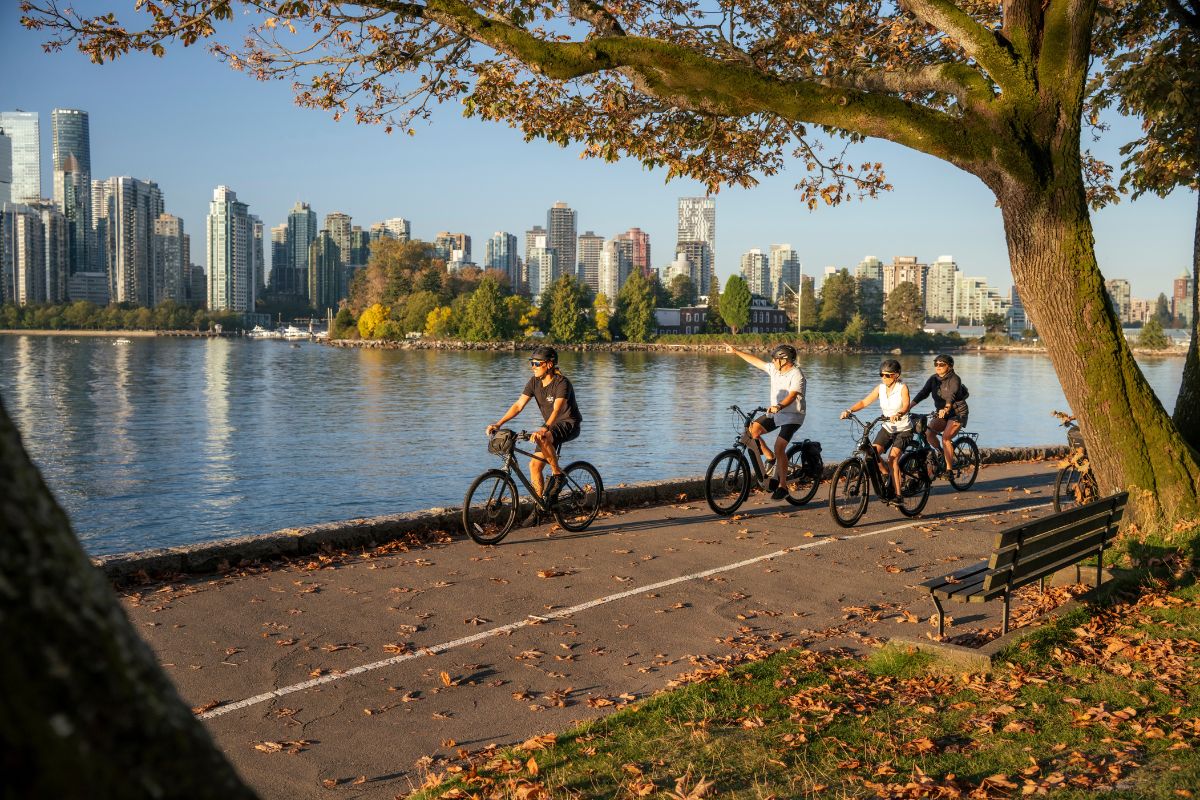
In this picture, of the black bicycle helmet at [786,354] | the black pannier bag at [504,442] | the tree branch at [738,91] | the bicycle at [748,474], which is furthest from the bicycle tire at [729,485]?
the tree branch at [738,91]

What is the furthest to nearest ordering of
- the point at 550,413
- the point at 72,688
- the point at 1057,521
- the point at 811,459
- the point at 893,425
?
the point at 811,459, the point at 893,425, the point at 550,413, the point at 1057,521, the point at 72,688

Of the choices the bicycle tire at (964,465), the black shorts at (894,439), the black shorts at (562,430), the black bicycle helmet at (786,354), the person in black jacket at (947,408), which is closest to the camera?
the black shorts at (562,430)

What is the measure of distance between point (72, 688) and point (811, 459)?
1163cm

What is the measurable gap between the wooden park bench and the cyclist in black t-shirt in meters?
4.67

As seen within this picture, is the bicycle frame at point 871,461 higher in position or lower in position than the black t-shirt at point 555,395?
lower

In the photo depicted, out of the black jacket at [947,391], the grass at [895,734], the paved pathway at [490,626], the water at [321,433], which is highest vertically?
the black jacket at [947,391]

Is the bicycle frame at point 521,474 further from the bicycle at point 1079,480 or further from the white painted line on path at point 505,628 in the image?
the bicycle at point 1079,480

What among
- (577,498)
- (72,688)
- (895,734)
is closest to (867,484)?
(577,498)

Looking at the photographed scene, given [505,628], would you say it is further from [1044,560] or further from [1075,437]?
[1075,437]

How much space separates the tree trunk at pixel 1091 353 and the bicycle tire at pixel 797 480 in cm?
385

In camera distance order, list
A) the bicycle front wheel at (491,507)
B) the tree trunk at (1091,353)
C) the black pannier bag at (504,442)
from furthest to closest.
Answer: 1. the black pannier bag at (504,442)
2. the bicycle front wheel at (491,507)
3. the tree trunk at (1091,353)

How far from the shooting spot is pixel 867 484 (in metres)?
11.8

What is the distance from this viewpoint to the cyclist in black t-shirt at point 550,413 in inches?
424

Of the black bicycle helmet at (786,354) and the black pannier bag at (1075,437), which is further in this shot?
the black pannier bag at (1075,437)
